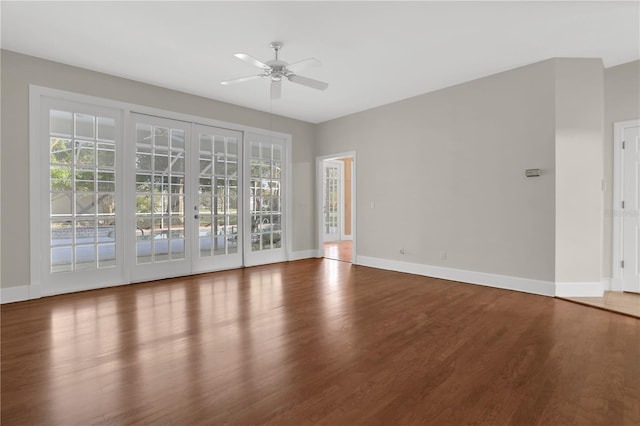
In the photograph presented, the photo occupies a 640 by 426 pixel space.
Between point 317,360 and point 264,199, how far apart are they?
4334 millimetres

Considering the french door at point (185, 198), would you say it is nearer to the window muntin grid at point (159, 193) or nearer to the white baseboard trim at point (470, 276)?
the window muntin grid at point (159, 193)

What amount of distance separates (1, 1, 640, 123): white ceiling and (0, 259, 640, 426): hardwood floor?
286 centimetres

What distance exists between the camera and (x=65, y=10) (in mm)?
2973

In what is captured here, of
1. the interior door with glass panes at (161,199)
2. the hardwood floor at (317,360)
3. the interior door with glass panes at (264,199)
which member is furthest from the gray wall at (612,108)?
the interior door with glass panes at (161,199)

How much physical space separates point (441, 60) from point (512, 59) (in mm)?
861

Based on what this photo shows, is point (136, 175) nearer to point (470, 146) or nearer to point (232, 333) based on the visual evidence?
point (232, 333)

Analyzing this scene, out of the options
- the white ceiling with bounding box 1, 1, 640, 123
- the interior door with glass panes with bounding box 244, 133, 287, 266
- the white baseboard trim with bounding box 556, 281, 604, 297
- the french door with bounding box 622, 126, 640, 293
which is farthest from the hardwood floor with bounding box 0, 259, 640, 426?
the white ceiling with bounding box 1, 1, 640, 123

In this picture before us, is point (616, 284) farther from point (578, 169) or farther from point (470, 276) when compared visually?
point (470, 276)

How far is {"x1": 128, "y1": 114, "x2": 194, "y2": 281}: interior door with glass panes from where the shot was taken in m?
4.82

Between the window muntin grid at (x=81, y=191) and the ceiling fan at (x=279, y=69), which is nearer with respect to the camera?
the ceiling fan at (x=279, y=69)

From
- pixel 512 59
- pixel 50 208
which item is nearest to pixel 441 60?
pixel 512 59

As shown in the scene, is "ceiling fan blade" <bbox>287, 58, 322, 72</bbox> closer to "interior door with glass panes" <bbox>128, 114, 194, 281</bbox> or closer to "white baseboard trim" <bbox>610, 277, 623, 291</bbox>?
"interior door with glass panes" <bbox>128, 114, 194, 281</bbox>

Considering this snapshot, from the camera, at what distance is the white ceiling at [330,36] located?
2967mm

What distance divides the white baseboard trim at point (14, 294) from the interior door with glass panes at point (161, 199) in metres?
1.15
